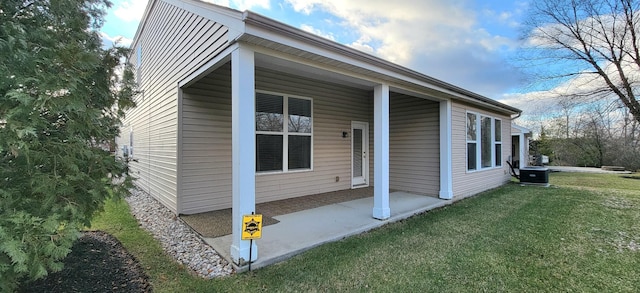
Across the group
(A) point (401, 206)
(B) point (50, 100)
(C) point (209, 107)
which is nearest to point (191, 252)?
(B) point (50, 100)

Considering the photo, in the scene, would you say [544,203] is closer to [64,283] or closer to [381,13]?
[381,13]

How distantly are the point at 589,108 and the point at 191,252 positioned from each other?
58.2ft

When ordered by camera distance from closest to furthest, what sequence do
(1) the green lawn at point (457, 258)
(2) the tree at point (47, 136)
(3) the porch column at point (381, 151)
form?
(2) the tree at point (47, 136) → (1) the green lawn at point (457, 258) → (3) the porch column at point (381, 151)

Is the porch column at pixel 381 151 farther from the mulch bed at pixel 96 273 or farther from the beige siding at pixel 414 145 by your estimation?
the mulch bed at pixel 96 273

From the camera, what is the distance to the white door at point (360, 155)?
786 centimetres

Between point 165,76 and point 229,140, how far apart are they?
2.15 meters

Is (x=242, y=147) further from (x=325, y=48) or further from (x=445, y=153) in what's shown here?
(x=445, y=153)

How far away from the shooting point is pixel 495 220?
500cm

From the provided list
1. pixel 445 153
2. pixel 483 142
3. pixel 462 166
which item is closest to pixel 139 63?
pixel 445 153

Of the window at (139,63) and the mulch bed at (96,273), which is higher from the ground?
the window at (139,63)

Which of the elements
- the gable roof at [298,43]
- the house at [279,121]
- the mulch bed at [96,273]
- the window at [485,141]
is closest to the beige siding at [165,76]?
the house at [279,121]

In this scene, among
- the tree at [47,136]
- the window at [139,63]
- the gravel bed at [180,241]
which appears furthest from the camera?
the window at [139,63]

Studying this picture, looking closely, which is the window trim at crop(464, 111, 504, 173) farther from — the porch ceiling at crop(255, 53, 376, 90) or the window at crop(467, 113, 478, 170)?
the porch ceiling at crop(255, 53, 376, 90)

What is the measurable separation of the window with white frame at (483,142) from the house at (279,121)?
34mm
